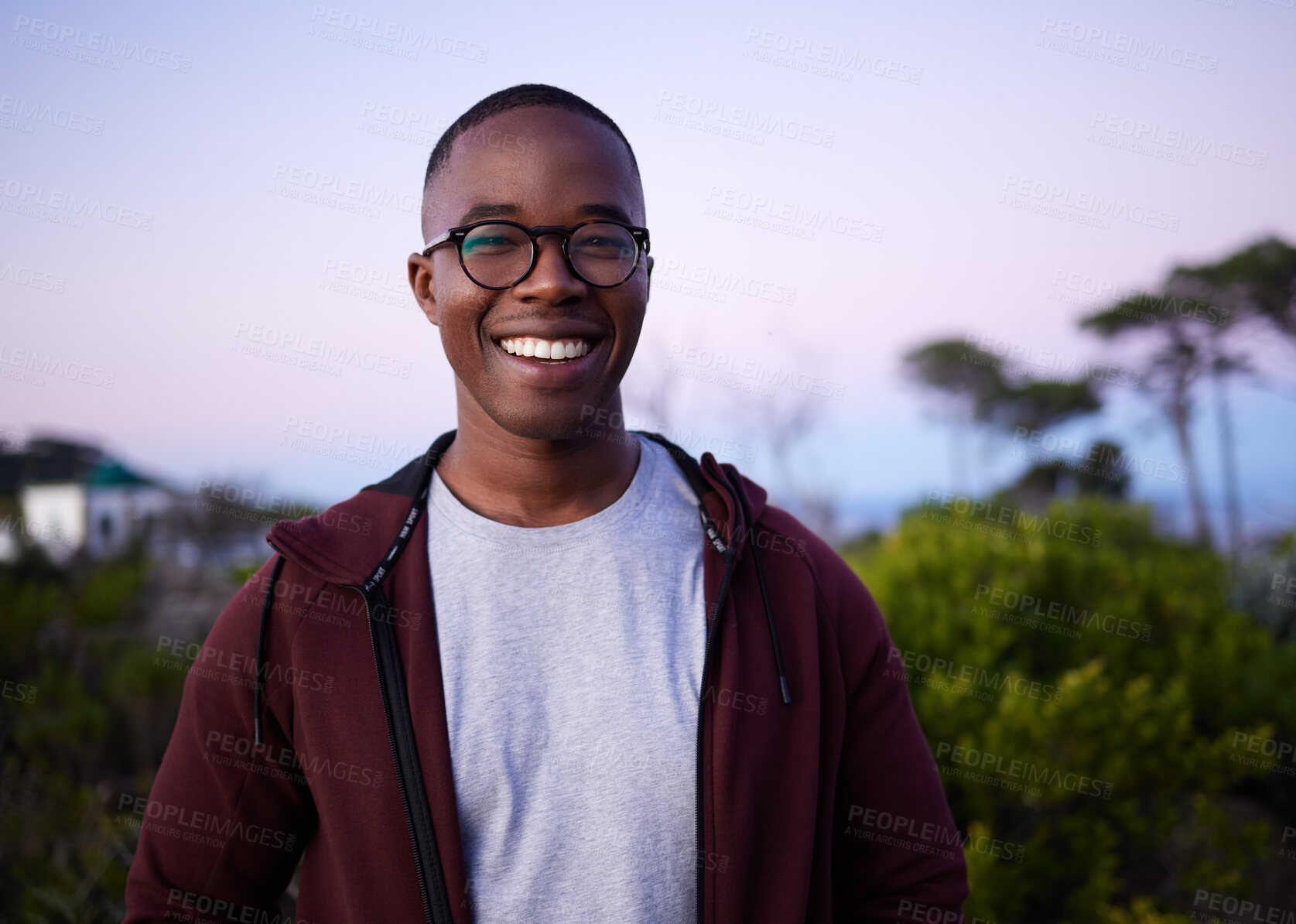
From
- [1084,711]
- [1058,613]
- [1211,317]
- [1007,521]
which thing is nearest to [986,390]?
[1211,317]

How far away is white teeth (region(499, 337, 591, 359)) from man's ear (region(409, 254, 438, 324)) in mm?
283

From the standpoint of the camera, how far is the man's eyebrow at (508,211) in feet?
6.03

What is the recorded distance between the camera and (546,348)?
1833 mm

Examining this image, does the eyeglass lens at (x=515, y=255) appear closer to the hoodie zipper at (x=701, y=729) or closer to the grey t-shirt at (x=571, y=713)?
the grey t-shirt at (x=571, y=713)

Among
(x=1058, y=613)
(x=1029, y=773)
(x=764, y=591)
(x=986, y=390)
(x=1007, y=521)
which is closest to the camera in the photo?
(x=764, y=591)

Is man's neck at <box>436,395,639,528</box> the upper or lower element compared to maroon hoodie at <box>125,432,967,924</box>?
upper

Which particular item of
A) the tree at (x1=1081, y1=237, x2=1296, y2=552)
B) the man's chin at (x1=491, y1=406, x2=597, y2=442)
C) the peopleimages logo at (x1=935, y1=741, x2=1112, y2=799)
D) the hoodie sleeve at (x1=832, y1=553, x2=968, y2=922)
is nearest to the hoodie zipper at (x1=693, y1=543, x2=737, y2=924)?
the hoodie sleeve at (x1=832, y1=553, x2=968, y2=922)

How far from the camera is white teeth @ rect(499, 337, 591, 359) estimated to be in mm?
1832

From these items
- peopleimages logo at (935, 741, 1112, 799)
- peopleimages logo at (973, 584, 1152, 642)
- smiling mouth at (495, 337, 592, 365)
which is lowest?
peopleimages logo at (935, 741, 1112, 799)

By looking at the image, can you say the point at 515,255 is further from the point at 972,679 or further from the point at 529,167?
the point at 972,679

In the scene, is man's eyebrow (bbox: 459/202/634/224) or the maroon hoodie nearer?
the maroon hoodie

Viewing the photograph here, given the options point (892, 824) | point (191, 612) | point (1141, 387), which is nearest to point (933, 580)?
point (892, 824)

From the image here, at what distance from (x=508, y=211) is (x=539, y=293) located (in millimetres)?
203

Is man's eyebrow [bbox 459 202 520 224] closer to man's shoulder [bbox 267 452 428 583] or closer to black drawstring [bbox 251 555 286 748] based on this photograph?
A: man's shoulder [bbox 267 452 428 583]
